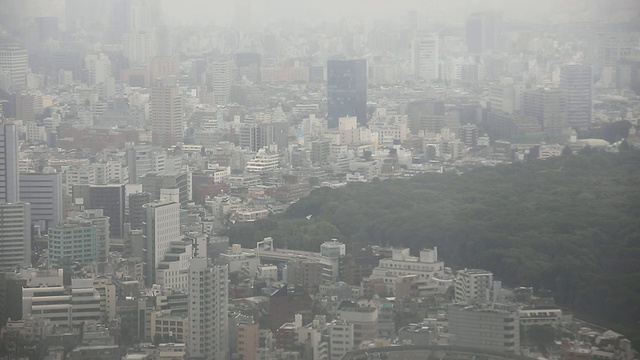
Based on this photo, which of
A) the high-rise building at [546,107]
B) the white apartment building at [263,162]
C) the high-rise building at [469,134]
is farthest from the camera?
the high-rise building at [546,107]

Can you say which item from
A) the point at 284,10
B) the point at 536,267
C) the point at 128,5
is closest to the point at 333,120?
the point at 284,10

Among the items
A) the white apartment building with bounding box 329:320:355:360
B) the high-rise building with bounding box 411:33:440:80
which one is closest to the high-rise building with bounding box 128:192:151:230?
the white apartment building with bounding box 329:320:355:360

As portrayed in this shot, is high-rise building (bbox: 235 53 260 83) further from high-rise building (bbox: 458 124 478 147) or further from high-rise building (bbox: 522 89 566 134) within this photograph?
high-rise building (bbox: 522 89 566 134)

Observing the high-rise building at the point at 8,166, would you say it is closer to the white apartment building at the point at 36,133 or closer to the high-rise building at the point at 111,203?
the high-rise building at the point at 111,203

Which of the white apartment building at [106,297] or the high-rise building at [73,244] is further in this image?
the high-rise building at [73,244]

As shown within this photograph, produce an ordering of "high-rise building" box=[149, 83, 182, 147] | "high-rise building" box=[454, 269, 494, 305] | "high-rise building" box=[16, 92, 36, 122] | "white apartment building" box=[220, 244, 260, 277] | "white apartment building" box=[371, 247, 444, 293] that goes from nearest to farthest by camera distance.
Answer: "high-rise building" box=[454, 269, 494, 305]
"white apartment building" box=[371, 247, 444, 293]
"white apartment building" box=[220, 244, 260, 277]
"high-rise building" box=[16, 92, 36, 122]
"high-rise building" box=[149, 83, 182, 147]

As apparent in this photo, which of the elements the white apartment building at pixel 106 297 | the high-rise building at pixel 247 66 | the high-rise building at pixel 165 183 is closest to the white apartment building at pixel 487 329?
the white apartment building at pixel 106 297

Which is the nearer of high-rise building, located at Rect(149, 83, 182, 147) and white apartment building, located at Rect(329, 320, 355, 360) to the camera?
white apartment building, located at Rect(329, 320, 355, 360)

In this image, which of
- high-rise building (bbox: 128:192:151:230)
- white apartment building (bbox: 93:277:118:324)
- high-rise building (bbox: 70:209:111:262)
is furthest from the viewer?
high-rise building (bbox: 128:192:151:230)
